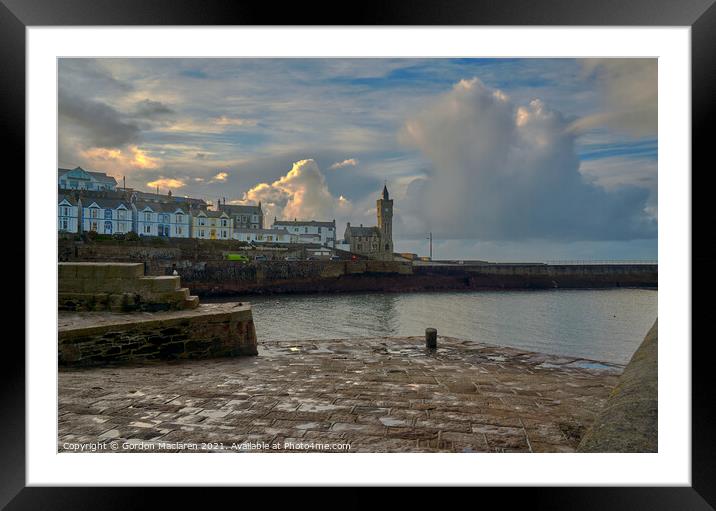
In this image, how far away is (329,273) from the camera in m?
35.1

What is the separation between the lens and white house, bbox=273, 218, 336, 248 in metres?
53.1

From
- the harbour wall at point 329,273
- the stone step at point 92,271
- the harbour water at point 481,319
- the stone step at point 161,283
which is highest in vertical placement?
the stone step at point 92,271

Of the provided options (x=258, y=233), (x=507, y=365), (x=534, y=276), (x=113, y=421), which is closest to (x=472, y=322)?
(x=507, y=365)

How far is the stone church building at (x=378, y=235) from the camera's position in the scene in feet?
164

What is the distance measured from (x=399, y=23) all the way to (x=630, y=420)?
2.74 meters

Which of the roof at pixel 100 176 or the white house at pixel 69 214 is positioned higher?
the roof at pixel 100 176

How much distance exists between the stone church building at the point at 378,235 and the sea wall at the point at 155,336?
40.7 m

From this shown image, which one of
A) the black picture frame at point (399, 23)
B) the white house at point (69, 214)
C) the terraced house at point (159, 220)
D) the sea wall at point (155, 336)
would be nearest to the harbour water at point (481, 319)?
the sea wall at point (155, 336)

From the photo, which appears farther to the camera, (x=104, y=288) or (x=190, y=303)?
(x=190, y=303)

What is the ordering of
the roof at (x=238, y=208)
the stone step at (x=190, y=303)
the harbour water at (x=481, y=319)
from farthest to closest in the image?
the roof at (x=238, y=208), the harbour water at (x=481, y=319), the stone step at (x=190, y=303)

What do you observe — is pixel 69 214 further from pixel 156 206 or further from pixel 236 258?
pixel 236 258

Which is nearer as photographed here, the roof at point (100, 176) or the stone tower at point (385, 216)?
the roof at point (100, 176)

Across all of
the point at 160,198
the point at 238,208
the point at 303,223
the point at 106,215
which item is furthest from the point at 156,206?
the point at 303,223

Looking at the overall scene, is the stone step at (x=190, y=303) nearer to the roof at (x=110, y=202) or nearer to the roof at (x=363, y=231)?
the roof at (x=110, y=202)
